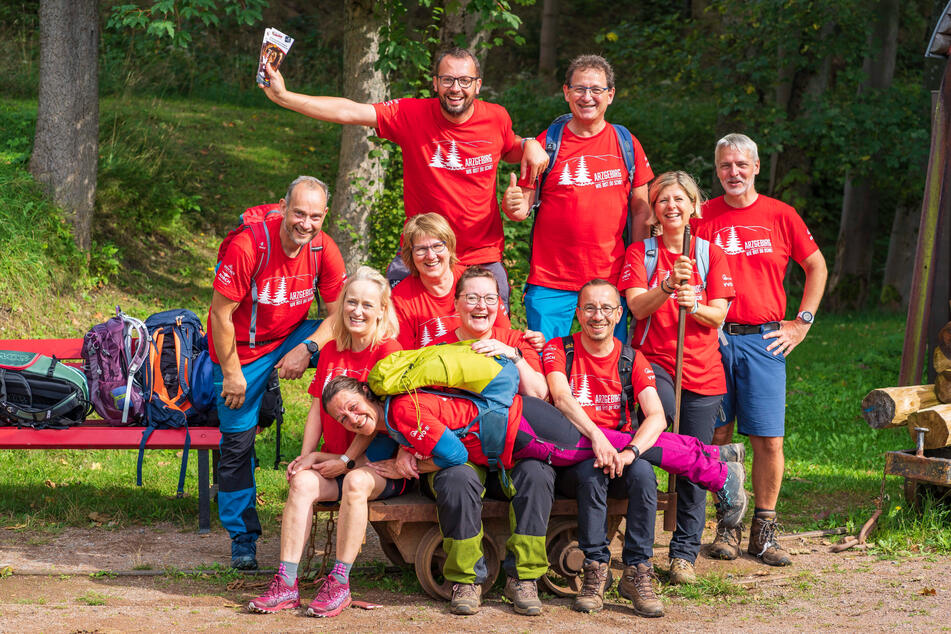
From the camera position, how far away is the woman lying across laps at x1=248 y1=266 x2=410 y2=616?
465 cm

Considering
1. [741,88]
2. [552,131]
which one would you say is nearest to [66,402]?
[552,131]

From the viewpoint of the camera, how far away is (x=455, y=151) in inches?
211

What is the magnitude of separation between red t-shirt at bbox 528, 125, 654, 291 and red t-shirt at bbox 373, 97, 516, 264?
30 cm

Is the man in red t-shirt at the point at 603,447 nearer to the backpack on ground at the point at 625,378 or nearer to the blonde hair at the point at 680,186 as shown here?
the backpack on ground at the point at 625,378

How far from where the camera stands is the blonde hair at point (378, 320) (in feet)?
16.0

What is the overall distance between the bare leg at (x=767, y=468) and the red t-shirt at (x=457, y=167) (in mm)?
1754

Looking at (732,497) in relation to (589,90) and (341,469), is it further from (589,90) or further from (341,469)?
(589,90)

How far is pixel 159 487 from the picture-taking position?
6.75 metres

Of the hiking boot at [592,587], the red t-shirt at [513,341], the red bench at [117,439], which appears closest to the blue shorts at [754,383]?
the red t-shirt at [513,341]

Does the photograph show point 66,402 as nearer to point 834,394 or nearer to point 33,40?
point 834,394


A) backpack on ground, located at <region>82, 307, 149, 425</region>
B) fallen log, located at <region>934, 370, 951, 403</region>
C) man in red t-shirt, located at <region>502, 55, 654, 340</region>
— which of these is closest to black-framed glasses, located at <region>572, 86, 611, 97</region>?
man in red t-shirt, located at <region>502, 55, 654, 340</region>

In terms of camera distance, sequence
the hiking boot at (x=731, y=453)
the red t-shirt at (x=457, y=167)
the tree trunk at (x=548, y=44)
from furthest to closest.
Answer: the tree trunk at (x=548, y=44) → the hiking boot at (x=731, y=453) → the red t-shirt at (x=457, y=167)

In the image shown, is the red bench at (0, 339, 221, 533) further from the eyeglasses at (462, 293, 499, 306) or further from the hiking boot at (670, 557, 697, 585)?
the hiking boot at (670, 557, 697, 585)

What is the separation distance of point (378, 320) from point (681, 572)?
1919 millimetres
